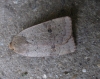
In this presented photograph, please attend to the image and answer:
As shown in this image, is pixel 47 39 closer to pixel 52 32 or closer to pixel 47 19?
pixel 52 32

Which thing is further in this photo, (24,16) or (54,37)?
(24,16)

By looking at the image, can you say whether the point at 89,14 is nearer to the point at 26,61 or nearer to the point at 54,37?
the point at 54,37

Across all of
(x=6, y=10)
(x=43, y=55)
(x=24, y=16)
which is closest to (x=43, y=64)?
(x=43, y=55)

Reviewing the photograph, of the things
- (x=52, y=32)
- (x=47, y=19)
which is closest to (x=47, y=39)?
(x=52, y=32)

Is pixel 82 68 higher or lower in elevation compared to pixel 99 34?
lower
